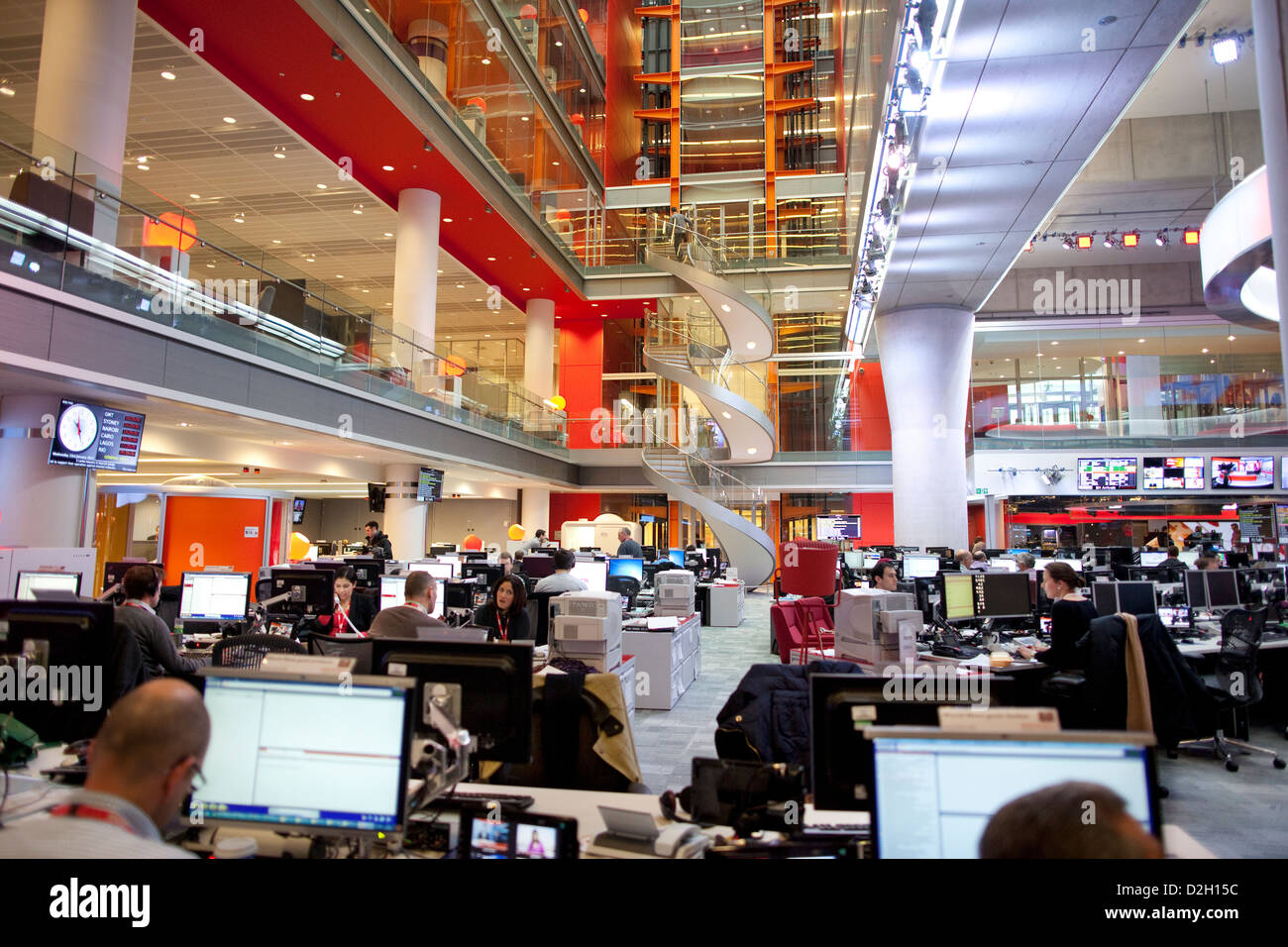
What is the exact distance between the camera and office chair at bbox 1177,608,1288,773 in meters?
5.51

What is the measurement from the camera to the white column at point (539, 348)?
75.4 ft

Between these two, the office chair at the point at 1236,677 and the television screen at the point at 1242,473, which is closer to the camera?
the office chair at the point at 1236,677

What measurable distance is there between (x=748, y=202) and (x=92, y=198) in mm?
21563

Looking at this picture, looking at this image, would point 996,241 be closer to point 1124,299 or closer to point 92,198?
point 92,198

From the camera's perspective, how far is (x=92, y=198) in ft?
22.0

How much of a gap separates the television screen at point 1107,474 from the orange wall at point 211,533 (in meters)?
20.4

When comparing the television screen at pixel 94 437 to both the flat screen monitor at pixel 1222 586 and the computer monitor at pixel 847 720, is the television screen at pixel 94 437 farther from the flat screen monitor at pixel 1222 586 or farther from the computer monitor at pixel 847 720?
the flat screen monitor at pixel 1222 586

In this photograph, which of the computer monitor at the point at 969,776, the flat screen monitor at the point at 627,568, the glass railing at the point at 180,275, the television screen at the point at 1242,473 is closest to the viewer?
the computer monitor at the point at 969,776

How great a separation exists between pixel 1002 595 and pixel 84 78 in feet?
36.0

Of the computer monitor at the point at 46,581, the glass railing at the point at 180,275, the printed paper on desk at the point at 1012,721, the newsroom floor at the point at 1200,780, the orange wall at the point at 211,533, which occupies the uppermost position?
the glass railing at the point at 180,275

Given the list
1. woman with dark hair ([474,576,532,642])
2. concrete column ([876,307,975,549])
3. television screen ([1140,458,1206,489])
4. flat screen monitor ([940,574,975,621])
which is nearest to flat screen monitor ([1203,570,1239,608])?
flat screen monitor ([940,574,975,621])

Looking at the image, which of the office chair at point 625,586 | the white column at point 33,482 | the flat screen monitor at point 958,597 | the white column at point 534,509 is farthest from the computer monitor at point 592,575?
the white column at point 534,509

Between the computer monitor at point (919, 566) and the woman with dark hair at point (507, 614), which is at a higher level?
the computer monitor at point (919, 566)
